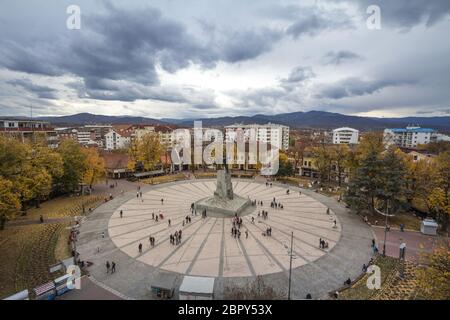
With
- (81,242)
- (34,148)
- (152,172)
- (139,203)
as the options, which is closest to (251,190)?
(139,203)

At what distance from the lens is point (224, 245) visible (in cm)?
2589

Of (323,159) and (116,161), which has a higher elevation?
(323,159)

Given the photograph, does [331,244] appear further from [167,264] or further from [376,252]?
[167,264]

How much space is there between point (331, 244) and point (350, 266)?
4284 millimetres

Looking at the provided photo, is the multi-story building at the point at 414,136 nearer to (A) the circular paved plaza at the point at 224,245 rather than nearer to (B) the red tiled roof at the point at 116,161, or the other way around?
(A) the circular paved plaza at the point at 224,245

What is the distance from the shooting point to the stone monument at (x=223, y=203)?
3547 centimetres

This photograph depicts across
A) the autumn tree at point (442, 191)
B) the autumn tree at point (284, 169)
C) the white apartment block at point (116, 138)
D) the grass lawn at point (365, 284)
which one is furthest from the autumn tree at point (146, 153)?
the autumn tree at point (442, 191)

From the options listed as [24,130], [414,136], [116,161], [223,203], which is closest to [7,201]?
[223,203]

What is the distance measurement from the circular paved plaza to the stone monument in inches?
65.1

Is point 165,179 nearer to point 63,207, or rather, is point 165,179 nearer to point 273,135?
point 63,207

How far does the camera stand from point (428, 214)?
120 feet

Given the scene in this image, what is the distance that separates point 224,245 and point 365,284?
12.9 m

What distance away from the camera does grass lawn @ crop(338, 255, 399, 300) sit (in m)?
17.9

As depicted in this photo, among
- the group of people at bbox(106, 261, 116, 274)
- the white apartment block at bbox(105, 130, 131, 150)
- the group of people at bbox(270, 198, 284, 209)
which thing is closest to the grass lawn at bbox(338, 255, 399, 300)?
the group of people at bbox(270, 198, 284, 209)
